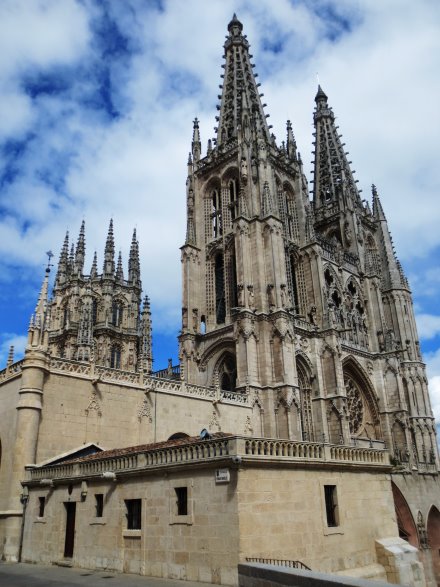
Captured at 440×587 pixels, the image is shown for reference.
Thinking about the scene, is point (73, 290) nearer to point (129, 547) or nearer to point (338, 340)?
point (338, 340)

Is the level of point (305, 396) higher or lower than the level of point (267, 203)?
lower

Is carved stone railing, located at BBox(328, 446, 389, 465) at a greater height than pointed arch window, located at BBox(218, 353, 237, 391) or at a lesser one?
lesser

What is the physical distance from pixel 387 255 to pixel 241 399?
26.4 metres

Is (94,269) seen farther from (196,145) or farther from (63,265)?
(196,145)

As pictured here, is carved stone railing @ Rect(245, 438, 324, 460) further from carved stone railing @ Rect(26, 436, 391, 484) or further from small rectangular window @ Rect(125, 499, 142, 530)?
small rectangular window @ Rect(125, 499, 142, 530)

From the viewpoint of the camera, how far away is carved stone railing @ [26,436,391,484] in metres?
11.2

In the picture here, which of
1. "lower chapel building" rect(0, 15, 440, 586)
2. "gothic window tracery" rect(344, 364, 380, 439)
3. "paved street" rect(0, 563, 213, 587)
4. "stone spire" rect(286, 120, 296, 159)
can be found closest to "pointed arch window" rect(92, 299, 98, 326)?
"lower chapel building" rect(0, 15, 440, 586)

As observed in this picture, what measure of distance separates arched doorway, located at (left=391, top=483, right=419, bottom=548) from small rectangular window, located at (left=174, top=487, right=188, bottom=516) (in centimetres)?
1990

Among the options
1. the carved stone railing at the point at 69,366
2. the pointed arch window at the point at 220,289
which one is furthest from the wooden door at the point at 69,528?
the pointed arch window at the point at 220,289

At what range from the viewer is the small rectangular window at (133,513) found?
1288 centimetres

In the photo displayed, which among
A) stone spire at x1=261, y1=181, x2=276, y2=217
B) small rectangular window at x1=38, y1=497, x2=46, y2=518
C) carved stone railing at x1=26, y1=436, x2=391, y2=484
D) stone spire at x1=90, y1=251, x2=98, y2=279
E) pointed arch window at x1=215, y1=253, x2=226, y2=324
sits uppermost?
stone spire at x1=90, y1=251, x2=98, y2=279

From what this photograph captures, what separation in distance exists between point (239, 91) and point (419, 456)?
3241 cm

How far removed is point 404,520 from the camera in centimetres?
2792

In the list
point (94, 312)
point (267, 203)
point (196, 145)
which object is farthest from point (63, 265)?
point (267, 203)
